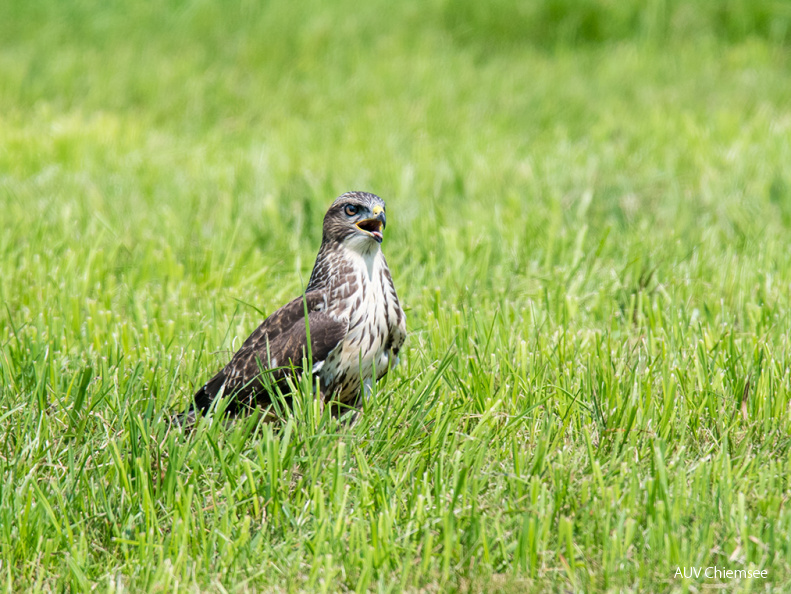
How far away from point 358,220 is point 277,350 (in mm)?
687

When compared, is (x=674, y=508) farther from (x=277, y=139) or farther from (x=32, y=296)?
(x=277, y=139)

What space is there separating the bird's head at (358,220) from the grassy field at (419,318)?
0.67 m

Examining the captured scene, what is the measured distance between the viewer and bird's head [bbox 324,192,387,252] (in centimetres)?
413

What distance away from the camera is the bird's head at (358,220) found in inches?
163

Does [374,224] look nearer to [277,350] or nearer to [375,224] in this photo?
[375,224]

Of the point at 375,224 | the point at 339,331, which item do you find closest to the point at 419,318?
the point at 375,224

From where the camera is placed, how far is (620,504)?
10.5ft

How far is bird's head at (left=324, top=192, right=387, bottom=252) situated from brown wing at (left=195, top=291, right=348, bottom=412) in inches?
11.6

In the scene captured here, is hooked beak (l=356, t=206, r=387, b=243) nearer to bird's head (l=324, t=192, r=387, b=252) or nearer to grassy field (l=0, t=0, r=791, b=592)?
bird's head (l=324, t=192, r=387, b=252)

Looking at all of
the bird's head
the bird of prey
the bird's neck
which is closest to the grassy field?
the bird of prey

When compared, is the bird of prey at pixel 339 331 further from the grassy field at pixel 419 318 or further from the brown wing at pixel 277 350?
the grassy field at pixel 419 318

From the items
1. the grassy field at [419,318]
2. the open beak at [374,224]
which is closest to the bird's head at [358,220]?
the open beak at [374,224]

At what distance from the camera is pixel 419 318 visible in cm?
522

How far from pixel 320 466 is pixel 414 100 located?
351 inches
